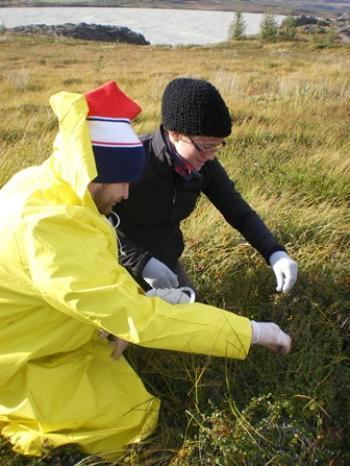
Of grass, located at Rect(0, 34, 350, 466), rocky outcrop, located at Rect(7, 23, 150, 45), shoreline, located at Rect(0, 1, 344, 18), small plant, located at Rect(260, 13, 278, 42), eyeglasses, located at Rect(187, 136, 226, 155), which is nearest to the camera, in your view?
grass, located at Rect(0, 34, 350, 466)

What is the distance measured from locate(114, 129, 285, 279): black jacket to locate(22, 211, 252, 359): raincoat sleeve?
2.60 ft

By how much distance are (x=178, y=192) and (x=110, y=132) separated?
96 centimetres

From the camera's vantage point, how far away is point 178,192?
240cm

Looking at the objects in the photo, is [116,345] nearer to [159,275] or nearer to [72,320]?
[72,320]

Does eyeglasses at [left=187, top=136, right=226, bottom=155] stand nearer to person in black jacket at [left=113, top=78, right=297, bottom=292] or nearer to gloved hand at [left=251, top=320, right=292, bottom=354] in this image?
person in black jacket at [left=113, top=78, right=297, bottom=292]

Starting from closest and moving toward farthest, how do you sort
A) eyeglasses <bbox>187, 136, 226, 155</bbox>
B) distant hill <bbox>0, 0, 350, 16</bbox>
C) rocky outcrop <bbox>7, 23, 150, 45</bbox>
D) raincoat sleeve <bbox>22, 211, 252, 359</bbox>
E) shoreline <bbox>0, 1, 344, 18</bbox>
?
1. raincoat sleeve <bbox>22, 211, 252, 359</bbox>
2. eyeglasses <bbox>187, 136, 226, 155</bbox>
3. rocky outcrop <bbox>7, 23, 150, 45</bbox>
4. shoreline <bbox>0, 1, 344, 18</bbox>
5. distant hill <bbox>0, 0, 350, 16</bbox>

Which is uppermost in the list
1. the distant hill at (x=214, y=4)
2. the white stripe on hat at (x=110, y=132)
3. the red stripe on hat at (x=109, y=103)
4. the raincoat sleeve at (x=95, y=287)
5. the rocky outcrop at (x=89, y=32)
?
the red stripe on hat at (x=109, y=103)

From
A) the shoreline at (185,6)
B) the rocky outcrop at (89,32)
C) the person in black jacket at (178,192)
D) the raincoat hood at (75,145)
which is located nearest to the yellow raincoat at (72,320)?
the raincoat hood at (75,145)

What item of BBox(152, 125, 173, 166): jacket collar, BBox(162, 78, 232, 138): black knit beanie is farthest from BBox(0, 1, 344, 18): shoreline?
BBox(162, 78, 232, 138): black knit beanie

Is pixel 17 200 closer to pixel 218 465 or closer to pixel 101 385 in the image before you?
pixel 101 385

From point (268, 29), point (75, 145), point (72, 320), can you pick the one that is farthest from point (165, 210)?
point (268, 29)

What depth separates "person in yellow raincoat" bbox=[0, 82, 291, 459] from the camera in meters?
1.35

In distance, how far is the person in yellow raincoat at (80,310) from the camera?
1.35 meters

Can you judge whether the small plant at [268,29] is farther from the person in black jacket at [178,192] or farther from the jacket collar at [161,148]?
the jacket collar at [161,148]
